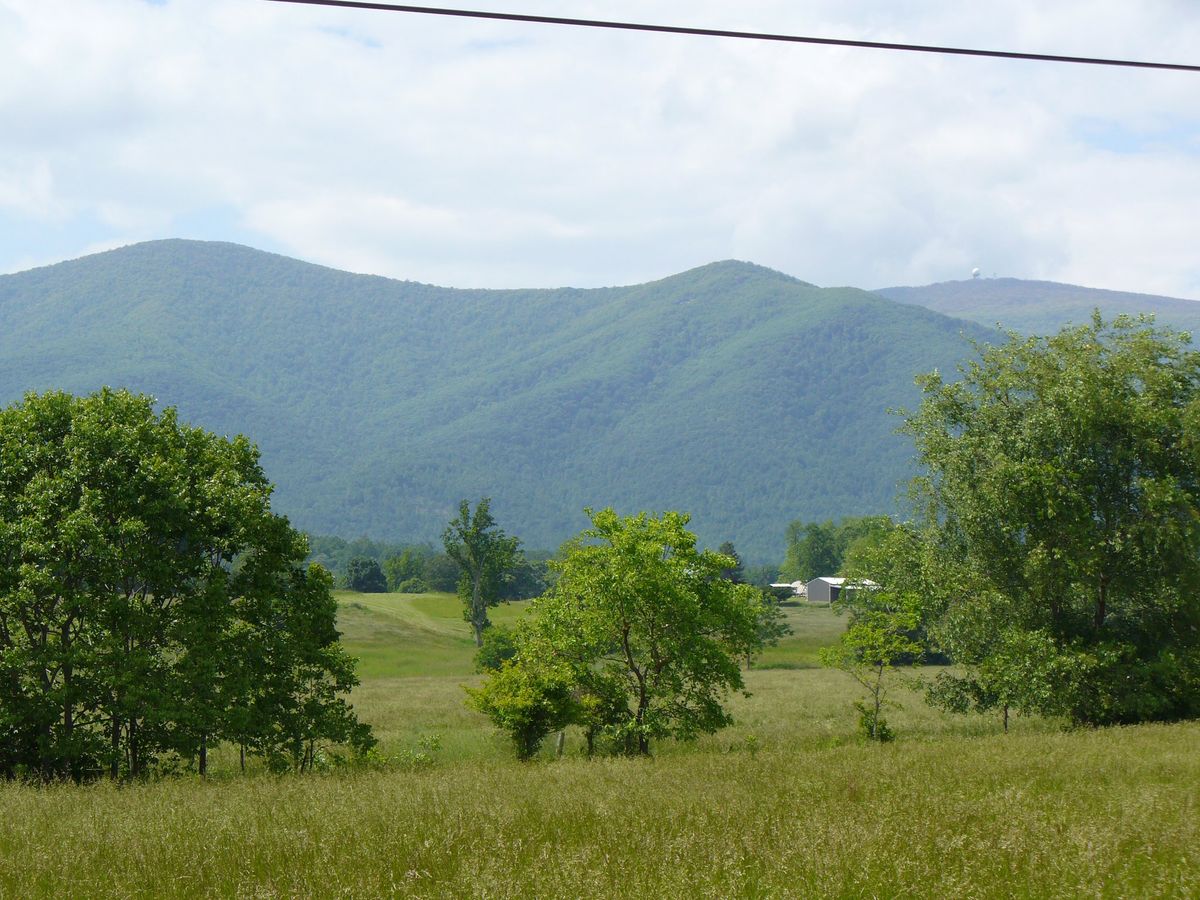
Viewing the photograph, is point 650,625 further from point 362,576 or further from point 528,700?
point 362,576

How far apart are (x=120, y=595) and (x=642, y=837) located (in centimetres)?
1659

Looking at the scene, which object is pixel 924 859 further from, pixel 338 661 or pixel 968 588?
pixel 968 588

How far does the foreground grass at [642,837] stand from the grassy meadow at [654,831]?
32 millimetres

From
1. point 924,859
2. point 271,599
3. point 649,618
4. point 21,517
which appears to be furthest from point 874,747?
point 21,517

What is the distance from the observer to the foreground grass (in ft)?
26.4

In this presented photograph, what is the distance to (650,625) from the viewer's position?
2661 centimetres

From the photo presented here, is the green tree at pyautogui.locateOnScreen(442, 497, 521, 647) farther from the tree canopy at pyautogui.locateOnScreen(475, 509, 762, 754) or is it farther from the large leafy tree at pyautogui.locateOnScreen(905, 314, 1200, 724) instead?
the tree canopy at pyautogui.locateOnScreen(475, 509, 762, 754)

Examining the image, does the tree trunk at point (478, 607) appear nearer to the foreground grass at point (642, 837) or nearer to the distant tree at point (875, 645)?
the distant tree at point (875, 645)

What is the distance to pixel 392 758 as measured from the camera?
1055 inches

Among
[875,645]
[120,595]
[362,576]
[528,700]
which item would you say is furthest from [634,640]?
[362,576]

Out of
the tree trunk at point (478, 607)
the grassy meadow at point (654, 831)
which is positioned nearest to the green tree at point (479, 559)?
the tree trunk at point (478, 607)

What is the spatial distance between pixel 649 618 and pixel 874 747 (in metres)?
7.61

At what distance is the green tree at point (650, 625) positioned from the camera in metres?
26.1

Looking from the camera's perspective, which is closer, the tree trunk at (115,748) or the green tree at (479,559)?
the tree trunk at (115,748)
